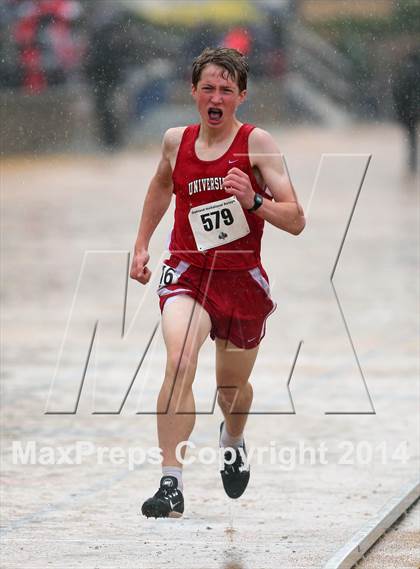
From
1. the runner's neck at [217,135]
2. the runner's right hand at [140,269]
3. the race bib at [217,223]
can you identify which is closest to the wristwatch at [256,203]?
the race bib at [217,223]

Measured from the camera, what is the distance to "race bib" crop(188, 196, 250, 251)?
649 cm

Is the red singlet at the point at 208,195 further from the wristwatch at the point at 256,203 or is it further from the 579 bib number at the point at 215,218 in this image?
the wristwatch at the point at 256,203

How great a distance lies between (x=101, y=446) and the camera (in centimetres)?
866

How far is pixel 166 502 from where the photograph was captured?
240 inches

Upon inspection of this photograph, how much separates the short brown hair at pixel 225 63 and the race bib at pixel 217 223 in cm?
51

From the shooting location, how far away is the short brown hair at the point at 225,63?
21.1ft

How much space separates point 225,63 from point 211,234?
2.40 ft

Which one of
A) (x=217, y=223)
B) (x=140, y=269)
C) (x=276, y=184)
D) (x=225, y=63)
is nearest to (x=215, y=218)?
(x=217, y=223)

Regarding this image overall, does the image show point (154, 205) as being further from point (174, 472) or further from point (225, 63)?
point (174, 472)

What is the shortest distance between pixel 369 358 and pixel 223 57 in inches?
204

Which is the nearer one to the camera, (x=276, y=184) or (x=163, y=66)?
(x=276, y=184)

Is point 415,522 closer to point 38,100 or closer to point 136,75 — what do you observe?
point 38,100

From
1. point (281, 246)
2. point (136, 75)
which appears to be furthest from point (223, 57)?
point (136, 75)

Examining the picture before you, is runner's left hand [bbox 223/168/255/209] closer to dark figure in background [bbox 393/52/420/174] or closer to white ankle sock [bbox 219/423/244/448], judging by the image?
white ankle sock [bbox 219/423/244/448]
